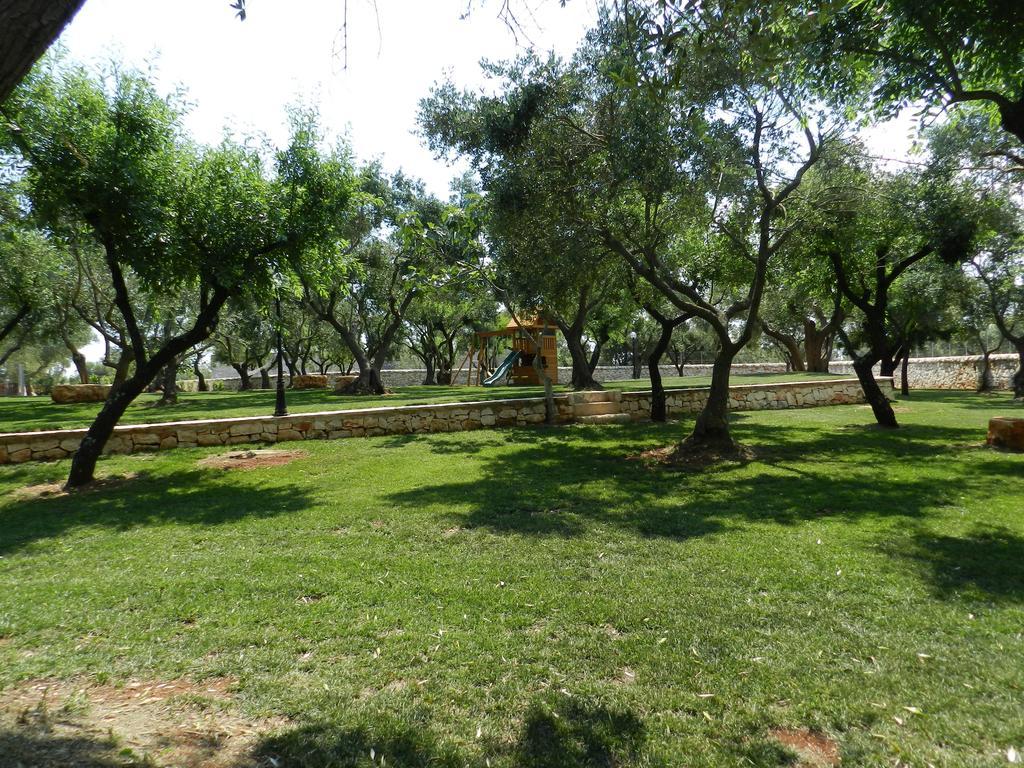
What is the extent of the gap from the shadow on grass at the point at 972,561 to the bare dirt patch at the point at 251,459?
8.91m

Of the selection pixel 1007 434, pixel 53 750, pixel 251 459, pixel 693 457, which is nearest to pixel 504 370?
pixel 251 459

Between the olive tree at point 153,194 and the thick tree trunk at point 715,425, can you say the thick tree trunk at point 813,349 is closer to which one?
the thick tree trunk at point 715,425

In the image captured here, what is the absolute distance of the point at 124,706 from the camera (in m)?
2.93

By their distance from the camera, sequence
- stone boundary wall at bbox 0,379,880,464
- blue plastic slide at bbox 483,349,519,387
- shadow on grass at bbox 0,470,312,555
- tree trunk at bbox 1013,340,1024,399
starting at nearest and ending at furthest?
shadow on grass at bbox 0,470,312,555, stone boundary wall at bbox 0,379,880,464, tree trunk at bbox 1013,340,1024,399, blue plastic slide at bbox 483,349,519,387

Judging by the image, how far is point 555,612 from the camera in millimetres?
3961

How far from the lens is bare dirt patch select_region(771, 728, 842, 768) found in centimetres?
247

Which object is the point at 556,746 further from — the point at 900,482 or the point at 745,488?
the point at 900,482

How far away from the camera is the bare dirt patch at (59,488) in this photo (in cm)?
805

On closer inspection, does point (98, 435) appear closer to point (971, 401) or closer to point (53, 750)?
point (53, 750)

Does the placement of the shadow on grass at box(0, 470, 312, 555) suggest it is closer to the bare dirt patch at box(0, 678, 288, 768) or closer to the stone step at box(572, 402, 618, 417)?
the bare dirt patch at box(0, 678, 288, 768)

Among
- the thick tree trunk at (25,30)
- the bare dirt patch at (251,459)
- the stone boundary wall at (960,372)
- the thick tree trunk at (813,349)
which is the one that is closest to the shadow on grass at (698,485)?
the bare dirt patch at (251,459)

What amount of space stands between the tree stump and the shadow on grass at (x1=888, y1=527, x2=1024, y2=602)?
5.48 meters

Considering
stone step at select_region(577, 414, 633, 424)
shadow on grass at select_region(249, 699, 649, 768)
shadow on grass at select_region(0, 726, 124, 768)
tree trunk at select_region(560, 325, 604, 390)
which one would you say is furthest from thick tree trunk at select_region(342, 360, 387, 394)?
shadow on grass at select_region(249, 699, 649, 768)

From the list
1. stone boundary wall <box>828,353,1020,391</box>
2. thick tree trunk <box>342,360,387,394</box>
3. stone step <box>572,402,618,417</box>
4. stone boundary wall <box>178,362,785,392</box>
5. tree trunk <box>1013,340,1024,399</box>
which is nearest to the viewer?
stone step <box>572,402,618,417</box>
